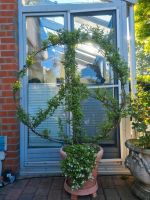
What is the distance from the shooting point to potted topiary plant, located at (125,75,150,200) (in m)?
3.31

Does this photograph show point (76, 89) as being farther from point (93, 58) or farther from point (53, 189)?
point (53, 189)

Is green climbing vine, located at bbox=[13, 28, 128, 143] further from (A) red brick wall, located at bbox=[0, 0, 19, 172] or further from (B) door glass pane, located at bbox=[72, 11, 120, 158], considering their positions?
(B) door glass pane, located at bbox=[72, 11, 120, 158]

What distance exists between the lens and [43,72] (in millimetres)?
4293

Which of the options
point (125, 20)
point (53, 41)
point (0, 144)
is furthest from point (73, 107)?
point (125, 20)

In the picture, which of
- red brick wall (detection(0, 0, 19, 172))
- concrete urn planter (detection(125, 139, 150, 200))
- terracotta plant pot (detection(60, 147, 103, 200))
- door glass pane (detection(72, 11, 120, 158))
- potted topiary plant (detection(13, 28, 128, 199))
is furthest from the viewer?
door glass pane (detection(72, 11, 120, 158))

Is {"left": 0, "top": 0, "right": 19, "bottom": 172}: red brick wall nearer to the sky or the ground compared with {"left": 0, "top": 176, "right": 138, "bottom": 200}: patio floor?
nearer to the sky

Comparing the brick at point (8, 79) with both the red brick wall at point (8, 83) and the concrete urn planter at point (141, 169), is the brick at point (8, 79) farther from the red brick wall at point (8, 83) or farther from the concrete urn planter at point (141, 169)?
the concrete urn planter at point (141, 169)

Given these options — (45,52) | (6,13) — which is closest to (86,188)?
(45,52)

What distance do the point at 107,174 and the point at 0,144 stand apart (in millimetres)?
1362

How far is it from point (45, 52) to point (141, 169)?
6.27 ft

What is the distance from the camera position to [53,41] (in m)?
3.66

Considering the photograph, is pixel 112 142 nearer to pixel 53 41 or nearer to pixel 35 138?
pixel 35 138

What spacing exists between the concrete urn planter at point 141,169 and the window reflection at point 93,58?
110 centimetres

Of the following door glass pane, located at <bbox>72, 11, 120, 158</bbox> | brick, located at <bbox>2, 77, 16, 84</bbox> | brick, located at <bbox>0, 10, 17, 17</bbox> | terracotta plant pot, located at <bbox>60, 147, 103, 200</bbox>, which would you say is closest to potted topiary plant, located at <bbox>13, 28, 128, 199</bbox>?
terracotta plant pot, located at <bbox>60, 147, 103, 200</bbox>
